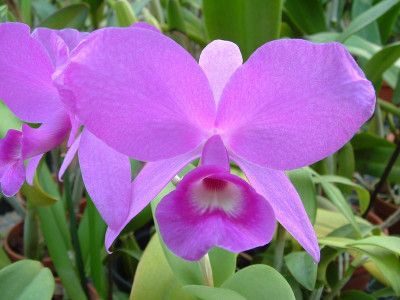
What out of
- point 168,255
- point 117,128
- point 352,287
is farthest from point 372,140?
point 117,128

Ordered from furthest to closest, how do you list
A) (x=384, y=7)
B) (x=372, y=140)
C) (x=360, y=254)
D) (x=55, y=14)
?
(x=372, y=140) → (x=55, y=14) → (x=384, y=7) → (x=360, y=254)

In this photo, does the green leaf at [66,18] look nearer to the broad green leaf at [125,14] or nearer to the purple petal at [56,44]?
the broad green leaf at [125,14]

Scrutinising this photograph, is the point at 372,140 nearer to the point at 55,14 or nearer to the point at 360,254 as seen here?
the point at 360,254

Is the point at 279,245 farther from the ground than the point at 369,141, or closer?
farther from the ground

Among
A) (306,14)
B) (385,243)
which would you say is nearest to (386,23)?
(306,14)

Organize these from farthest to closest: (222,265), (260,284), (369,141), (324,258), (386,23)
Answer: (386,23) < (369,141) < (324,258) < (222,265) < (260,284)

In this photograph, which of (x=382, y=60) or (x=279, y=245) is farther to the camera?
(x=382, y=60)

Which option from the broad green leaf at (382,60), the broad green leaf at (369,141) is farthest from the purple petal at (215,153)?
the broad green leaf at (369,141)

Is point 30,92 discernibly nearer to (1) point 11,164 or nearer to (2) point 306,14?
(1) point 11,164
